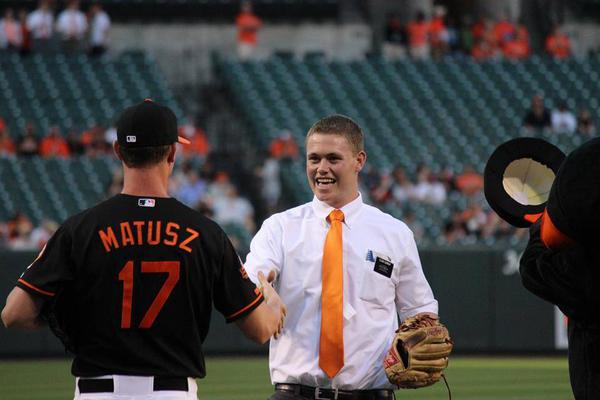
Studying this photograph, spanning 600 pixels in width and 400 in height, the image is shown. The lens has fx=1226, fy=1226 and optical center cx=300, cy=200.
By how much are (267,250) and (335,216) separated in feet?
1.14

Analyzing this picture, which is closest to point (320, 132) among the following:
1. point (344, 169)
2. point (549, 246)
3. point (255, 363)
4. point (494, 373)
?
point (344, 169)

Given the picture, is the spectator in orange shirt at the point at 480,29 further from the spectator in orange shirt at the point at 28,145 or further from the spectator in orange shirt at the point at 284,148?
the spectator in orange shirt at the point at 28,145

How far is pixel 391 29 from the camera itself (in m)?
25.0

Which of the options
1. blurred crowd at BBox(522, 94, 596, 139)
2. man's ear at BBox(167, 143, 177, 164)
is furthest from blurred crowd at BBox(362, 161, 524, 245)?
man's ear at BBox(167, 143, 177, 164)

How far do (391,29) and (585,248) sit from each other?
2164 cm

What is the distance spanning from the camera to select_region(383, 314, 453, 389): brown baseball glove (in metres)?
4.89

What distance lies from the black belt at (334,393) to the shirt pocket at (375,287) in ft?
1.23

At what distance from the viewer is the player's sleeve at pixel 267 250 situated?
17.0ft

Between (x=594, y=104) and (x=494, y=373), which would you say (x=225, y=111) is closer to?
(x=594, y=104)

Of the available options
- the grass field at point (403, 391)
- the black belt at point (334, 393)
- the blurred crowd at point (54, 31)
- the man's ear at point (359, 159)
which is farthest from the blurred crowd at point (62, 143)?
the black belt at point (334, 393)

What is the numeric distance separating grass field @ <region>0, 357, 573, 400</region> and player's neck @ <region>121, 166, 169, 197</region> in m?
7.01

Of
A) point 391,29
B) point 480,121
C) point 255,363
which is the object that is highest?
point 391,29

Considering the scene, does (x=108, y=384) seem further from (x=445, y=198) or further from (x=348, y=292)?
(x=445, y=198)

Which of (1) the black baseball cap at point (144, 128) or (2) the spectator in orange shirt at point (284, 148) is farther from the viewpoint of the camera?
(2) the spectator in orange shirt at point (284, 148)
